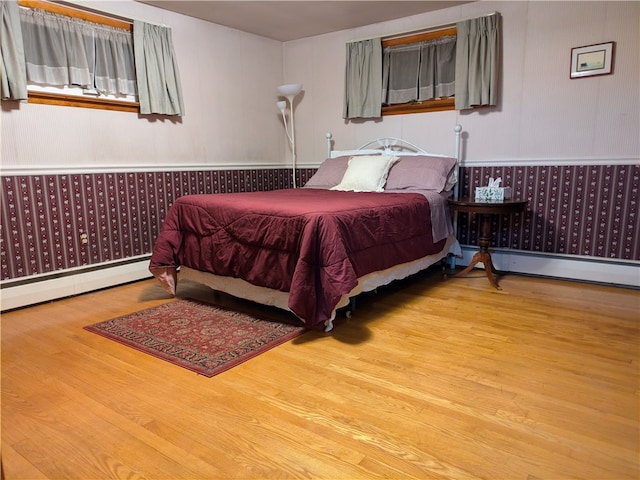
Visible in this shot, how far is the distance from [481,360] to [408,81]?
290 centimetres

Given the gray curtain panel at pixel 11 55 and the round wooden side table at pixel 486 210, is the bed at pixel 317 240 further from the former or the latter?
the gray curtain panel at pixel 11 55

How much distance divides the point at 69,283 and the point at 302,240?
2056 millimetres

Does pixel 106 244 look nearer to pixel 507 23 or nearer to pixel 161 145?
pixel 161 145

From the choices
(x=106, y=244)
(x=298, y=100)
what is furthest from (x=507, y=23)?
(x=106, y=244)

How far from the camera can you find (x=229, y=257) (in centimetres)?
286

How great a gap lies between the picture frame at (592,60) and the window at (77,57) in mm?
3526

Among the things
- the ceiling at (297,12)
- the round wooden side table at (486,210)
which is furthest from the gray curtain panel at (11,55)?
the round wooden side table at (486,210)

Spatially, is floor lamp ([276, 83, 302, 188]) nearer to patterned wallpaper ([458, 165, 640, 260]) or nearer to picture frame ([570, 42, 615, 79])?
patterned wallpaper ([458, 165, 640, 260])

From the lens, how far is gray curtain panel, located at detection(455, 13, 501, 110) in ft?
12.0

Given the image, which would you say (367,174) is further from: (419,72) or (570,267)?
(570,267)

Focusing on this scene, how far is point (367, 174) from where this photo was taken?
3.84 m

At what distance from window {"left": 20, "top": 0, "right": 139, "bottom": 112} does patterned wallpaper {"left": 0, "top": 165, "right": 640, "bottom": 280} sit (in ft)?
1.94

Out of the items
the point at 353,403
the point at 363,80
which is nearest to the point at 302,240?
the point at 353,403

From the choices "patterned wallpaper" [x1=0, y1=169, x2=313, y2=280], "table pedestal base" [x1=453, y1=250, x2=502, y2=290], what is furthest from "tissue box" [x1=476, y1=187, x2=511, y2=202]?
"patterned wallpaper" [x1=0, y1=169, x2=313, y2=280]
